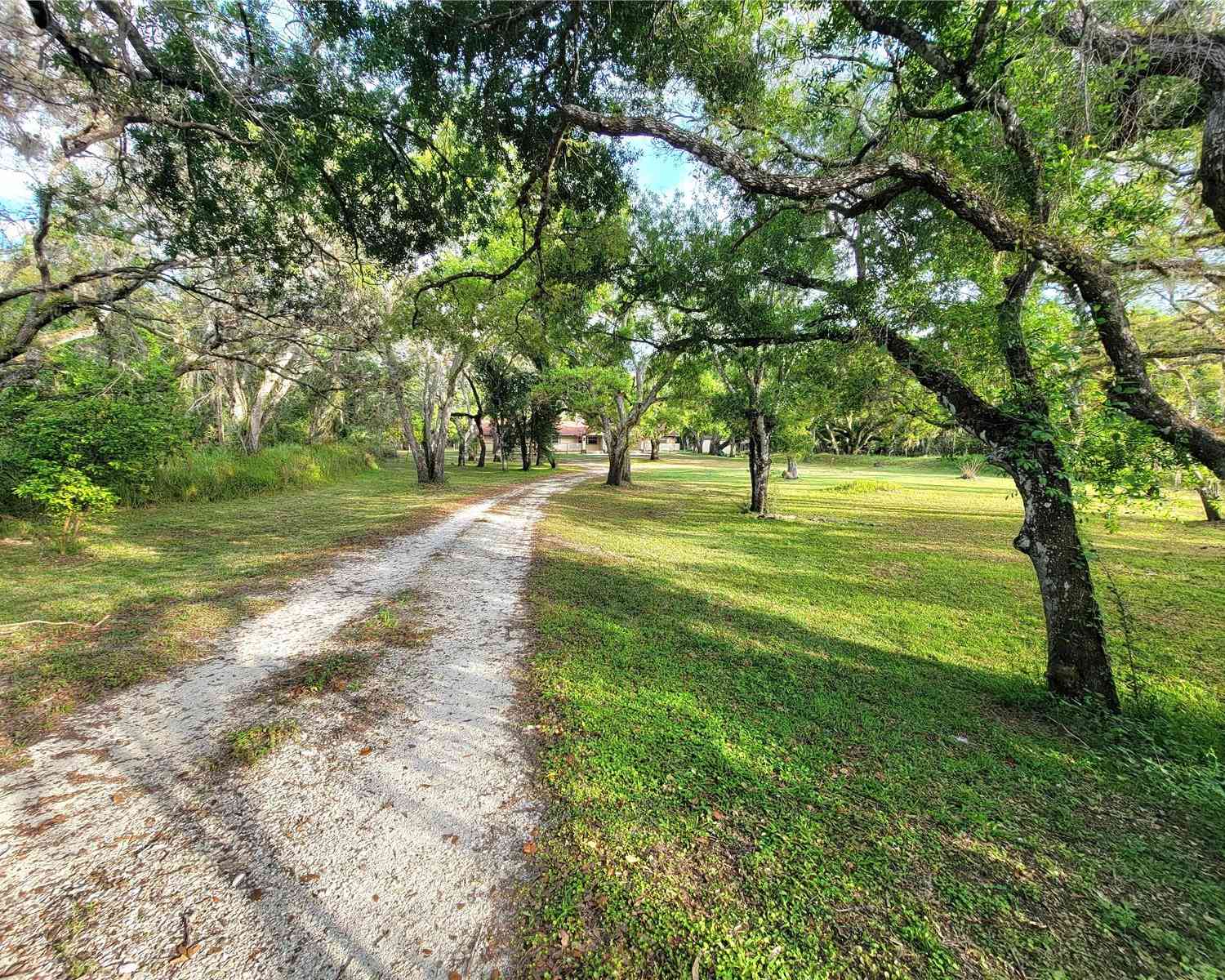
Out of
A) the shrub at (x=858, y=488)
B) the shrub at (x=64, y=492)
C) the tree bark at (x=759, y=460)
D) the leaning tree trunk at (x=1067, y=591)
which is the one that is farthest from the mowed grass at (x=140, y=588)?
the shrub at (x=858, y=488)

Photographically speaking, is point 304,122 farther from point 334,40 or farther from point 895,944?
point 895,944

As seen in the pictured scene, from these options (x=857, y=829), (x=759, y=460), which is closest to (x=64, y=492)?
(x=857, y=829)

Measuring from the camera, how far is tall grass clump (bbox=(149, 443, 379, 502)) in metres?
11.9

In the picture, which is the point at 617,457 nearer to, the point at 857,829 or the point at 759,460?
the point at 759,460

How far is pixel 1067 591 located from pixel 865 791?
3.01 m

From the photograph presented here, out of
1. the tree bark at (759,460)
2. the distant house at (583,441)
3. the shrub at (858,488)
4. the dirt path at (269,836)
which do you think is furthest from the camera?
the distant house at (583,441)

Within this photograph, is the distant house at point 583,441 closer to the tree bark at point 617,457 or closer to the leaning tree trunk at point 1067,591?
the tree bark at point 617,457

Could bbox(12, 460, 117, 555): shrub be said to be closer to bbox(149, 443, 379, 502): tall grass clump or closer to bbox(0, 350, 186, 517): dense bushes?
bbox(0, 350, 186, 517): dense bushes

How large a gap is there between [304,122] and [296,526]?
300 inches

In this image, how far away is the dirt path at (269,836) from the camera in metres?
1.83

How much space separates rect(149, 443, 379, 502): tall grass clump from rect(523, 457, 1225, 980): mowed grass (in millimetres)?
11637

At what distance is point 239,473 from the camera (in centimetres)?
1416

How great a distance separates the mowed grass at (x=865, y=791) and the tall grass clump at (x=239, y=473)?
1164 cm

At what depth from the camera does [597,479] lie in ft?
85.0
